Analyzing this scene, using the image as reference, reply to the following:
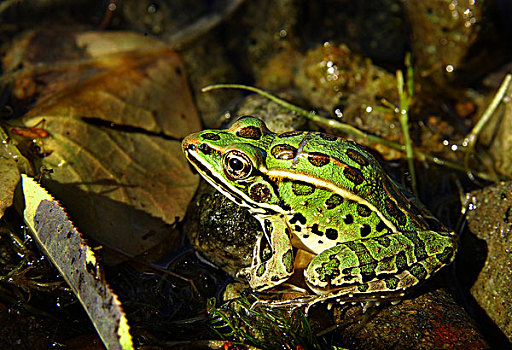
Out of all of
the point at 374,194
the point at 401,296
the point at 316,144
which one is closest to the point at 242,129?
the point at 316,144

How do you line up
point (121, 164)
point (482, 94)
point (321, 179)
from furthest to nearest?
point (482, 94), point (121, 164), point (321, 179)

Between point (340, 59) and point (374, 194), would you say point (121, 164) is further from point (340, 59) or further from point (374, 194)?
point (340, 59)

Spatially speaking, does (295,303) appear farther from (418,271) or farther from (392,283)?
(418,271)

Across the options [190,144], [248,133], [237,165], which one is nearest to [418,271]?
[237,165]

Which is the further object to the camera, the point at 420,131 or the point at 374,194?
the point at 420,131

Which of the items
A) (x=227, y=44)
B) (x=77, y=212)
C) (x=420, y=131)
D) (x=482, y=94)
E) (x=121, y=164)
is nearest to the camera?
(x=77, y=212)

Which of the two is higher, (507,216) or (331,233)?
(507,216)
